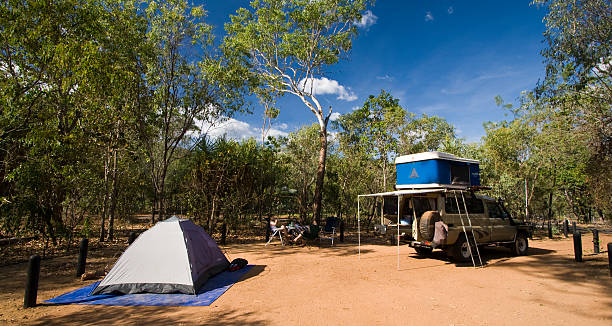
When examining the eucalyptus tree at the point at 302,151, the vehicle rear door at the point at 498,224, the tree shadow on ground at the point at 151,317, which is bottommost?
the tree shadow on ground at the point at 151,317

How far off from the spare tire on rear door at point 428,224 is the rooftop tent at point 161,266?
5.46 metres

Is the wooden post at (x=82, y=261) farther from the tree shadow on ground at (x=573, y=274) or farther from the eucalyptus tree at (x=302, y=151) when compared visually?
the eucalyptus tree at (x=302, y=151)

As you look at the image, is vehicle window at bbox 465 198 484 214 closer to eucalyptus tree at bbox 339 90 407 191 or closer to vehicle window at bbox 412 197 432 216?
vehicle window at bbox 412 197 432 216

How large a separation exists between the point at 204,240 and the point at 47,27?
26.7 ft

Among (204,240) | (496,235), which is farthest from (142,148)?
(496,235)

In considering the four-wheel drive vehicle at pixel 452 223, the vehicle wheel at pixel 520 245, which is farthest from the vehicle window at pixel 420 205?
the vehicle wheel at pixel 520 245

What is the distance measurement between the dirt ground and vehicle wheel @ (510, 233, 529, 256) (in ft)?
1.60

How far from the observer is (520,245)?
402 inches

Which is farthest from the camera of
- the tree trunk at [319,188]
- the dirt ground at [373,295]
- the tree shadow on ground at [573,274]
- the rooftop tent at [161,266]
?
the tree trunk at [319,188]

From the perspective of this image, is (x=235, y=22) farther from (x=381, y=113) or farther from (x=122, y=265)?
(x=122, y=265)

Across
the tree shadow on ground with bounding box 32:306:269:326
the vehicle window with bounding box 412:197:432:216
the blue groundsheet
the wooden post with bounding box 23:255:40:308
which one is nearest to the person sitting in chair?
the vehicle window with bounding box 412:197:432:216

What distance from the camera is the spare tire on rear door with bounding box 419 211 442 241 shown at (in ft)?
26.3

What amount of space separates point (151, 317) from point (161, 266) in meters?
1.42

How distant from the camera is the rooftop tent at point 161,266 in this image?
5891 millimetres
